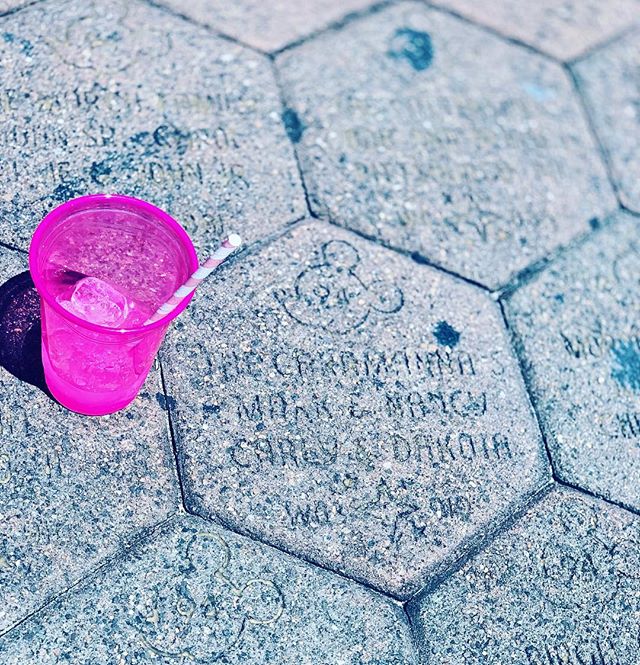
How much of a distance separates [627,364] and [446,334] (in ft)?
1.68

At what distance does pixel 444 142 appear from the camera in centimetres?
223

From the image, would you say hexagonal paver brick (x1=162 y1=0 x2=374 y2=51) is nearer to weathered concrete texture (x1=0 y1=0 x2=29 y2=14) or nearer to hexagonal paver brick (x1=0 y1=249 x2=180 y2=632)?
weathered concrete texture (x1=0 y1=0 x2=29 y2=14)

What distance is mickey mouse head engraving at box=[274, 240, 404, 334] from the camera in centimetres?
187

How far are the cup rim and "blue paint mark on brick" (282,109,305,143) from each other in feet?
2.68

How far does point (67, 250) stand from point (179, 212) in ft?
1.76

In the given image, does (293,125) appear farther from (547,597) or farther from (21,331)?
(547,597)

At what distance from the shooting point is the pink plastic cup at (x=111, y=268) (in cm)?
137

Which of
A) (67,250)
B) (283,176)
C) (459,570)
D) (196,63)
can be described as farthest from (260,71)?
(459,570)

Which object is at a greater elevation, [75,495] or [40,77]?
[40,77]

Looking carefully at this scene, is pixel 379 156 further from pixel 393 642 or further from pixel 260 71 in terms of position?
pixel 393 642

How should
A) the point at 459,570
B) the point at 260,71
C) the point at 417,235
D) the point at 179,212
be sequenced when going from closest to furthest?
the point at 459,570 < the point at 179,212 < the point at 417,235 < the point at 260,71

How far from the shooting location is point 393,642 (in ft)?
5.22

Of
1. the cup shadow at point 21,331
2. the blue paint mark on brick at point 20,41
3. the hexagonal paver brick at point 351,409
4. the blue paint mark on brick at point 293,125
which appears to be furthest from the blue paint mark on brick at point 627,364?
the blue paint mark on brick at point 20,41

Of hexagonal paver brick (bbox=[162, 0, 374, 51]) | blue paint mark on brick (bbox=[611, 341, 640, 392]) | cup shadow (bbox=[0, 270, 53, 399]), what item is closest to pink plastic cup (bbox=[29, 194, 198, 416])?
cup shadow (bbox=[0, 270, 53, 399])
